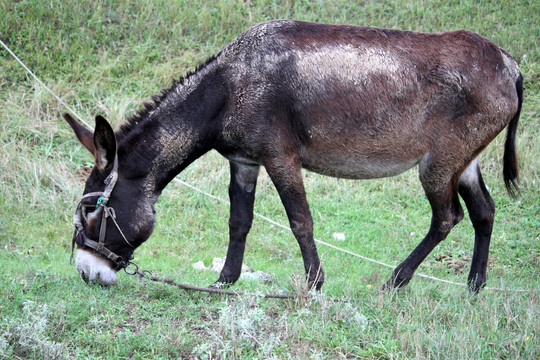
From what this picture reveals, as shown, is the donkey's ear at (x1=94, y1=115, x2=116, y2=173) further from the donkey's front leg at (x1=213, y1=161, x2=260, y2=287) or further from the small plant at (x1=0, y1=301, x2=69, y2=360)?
the small plant at (x1=0, y1=301, x2=69, y2=360)

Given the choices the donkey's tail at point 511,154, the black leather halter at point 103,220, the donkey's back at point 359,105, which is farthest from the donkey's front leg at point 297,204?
the donkey's tail at point 511,154

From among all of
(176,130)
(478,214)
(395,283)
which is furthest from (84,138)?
(478,214)

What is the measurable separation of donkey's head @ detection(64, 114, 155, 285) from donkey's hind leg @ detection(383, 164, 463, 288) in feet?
7.28

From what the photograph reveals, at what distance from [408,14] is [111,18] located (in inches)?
222

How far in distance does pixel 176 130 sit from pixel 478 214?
9.36 ft

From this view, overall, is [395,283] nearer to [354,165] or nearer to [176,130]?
[354,165]

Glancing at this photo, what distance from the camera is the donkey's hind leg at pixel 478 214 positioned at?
5.97 m

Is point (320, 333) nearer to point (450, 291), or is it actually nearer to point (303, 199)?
point (303, 199)

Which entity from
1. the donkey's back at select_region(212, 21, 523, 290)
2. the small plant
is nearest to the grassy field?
the small plant

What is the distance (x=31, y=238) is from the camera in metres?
7.88

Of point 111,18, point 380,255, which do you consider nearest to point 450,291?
point 380,255

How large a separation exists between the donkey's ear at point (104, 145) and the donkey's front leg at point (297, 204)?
48.3 inches

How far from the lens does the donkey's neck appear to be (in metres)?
5.31

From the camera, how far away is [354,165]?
18.1ft
